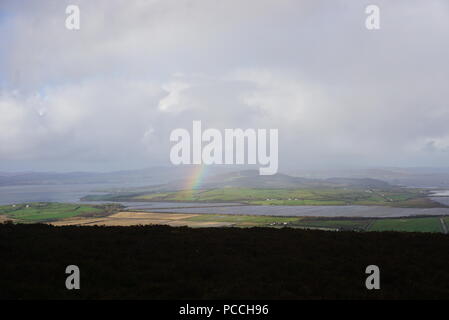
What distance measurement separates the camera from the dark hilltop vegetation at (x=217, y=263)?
1257 centimetres

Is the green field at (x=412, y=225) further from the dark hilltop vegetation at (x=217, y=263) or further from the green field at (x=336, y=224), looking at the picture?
the dark hilltop vegetation at (x=217, y=263)

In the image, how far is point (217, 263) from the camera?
15984 mm

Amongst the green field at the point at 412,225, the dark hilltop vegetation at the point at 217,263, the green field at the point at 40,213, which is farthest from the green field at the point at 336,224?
the green field at the point at 40,213

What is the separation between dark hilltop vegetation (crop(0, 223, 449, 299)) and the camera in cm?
1257

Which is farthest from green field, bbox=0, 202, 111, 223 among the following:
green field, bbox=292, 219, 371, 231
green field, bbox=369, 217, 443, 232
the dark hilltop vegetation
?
the dark hilltop vegetation

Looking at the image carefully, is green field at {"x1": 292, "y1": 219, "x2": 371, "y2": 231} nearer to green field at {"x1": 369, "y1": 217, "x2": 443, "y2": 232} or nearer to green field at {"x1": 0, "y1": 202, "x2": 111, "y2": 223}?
green field at {"x1": 369, "y1": 217, "x2": 443, "y2": 232}

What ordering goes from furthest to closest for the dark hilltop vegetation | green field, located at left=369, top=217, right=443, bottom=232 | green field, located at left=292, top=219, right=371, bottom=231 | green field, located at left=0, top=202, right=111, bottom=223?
green field, located at left=0, top=202, right=111, bottom=223, green field, located at left=292, top=219, right=371, bottom=231, green field, located at left=369, top=217, right=443, bottom=232, the dark hilltop vegetation

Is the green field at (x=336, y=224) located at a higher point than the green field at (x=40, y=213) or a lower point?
lower

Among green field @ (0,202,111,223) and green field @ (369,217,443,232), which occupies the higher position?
green field @ (0,202,111,223)

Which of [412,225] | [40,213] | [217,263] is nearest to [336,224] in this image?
[412,225]

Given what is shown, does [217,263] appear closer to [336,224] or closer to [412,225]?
[336,224]

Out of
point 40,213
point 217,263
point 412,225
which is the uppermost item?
point 40,213

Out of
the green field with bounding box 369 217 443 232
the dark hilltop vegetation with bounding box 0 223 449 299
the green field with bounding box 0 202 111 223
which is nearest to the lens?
the dark hilltop vegetation with bounding box 0 223 449 299
